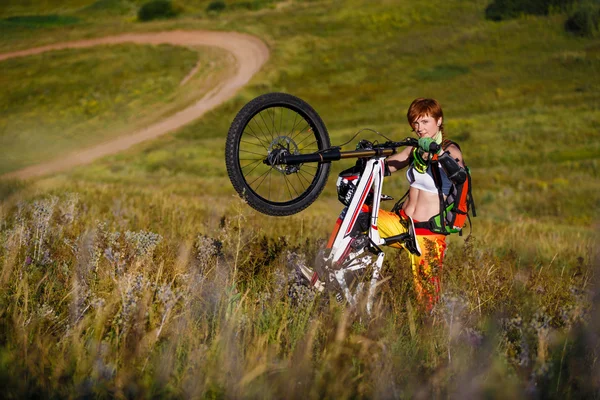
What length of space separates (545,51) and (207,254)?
4920 cm

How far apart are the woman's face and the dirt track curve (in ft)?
80.5

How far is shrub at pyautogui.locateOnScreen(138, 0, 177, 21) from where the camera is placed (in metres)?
58.8

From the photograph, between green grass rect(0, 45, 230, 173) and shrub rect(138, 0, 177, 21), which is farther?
shrub rect(138, 0, 177, 21)

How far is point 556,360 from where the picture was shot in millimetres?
4641

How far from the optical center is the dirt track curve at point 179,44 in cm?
3363

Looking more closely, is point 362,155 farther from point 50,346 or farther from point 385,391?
point 50,346

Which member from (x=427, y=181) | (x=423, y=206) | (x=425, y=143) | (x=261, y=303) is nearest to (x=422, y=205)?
(x=423, y=206)

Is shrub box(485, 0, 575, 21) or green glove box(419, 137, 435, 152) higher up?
shrub box(485, 0, 575, 21)

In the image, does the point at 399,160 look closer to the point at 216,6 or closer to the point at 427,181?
the point at 427,181

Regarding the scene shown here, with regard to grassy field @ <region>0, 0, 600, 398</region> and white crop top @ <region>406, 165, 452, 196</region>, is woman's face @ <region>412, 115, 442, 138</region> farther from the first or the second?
grassy field @ <region>0, 0, 600, 398</region>

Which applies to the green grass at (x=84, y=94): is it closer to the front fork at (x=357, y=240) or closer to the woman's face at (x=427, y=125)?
the woman's face at (x=427, y=125)

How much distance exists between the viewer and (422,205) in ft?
20.2

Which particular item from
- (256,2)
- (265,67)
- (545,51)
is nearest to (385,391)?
(265,67)

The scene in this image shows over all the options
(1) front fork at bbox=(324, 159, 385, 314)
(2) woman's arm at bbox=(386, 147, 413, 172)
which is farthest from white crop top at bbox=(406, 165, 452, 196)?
(1) front fork at bbox=(324, 159, 385, 314)
